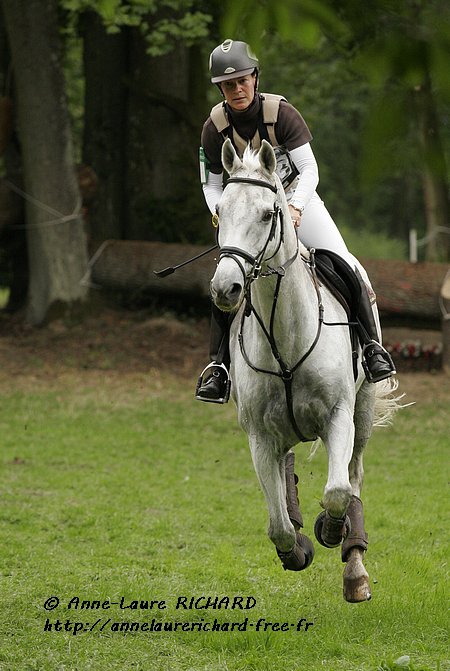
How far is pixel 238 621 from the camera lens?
6.33 meters

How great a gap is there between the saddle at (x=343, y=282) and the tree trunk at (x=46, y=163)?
11.9 metres

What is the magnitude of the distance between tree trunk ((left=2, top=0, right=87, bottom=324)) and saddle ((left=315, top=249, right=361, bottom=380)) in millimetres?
11907

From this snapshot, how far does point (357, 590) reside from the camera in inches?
243

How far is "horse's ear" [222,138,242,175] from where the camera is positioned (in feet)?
17.8

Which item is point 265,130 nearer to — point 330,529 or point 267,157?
point 267,157

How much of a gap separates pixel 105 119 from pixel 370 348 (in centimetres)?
1434

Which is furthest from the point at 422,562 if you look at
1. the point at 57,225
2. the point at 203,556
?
the point at 57,225

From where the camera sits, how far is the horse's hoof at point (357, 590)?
20.2ft

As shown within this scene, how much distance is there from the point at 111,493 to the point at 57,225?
8515 millimetres

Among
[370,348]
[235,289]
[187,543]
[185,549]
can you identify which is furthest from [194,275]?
[235,289]

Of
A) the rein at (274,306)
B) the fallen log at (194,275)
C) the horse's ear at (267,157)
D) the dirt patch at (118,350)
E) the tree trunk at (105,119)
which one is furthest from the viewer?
the tree trunk at (105,119)

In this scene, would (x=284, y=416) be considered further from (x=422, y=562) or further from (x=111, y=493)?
(x=111, y=493)

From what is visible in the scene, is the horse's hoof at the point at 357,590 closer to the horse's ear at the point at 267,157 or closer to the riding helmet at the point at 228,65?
the horse's ear at the point at 267,157

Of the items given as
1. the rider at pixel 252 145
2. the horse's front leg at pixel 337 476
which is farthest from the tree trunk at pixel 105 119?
the horse's front leg at pixel 337 476
